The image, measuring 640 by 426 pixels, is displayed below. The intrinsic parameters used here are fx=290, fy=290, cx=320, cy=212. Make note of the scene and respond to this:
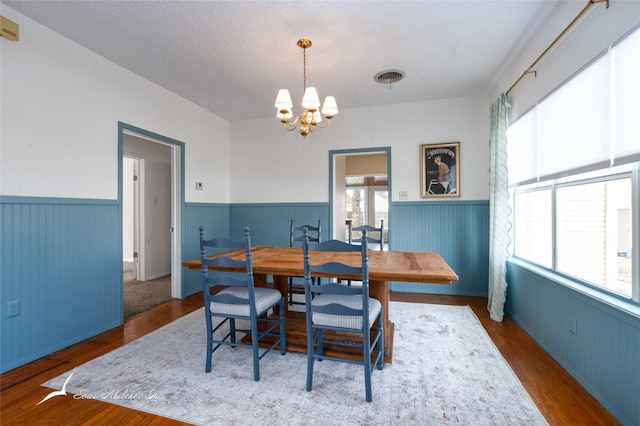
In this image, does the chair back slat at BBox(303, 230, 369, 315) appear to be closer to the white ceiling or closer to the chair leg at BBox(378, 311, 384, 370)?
the chair leg at BBox(378, 311, 384, 370)

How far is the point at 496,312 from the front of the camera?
9.79 feet

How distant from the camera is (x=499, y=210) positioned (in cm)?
303

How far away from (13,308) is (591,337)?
13.0ft

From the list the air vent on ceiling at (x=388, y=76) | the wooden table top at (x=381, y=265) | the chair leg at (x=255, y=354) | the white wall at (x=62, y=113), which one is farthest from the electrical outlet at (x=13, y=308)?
the air vent on ceiling at (x=388, y=76)

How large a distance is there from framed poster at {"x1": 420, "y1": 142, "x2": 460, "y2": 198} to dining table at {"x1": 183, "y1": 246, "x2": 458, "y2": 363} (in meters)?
1.78

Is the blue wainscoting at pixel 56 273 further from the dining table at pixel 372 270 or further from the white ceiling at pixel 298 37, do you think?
the white ceiling at pixel 298 37

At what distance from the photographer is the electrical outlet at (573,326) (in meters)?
1.94

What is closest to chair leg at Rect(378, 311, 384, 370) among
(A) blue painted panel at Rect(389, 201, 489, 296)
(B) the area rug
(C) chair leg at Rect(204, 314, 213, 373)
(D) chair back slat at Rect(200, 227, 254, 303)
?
(B) the area rug

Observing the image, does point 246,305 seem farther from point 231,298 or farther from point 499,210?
point 499,210

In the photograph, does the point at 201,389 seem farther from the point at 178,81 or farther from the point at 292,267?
the point at 178,81

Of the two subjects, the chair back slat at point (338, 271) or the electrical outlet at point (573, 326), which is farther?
the electrical outlet at point (573, 326)

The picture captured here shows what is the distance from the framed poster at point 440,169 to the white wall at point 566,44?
1.01 meters

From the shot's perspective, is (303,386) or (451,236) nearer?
(303,386)

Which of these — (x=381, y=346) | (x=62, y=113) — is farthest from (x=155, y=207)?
(x=381, y=346)
